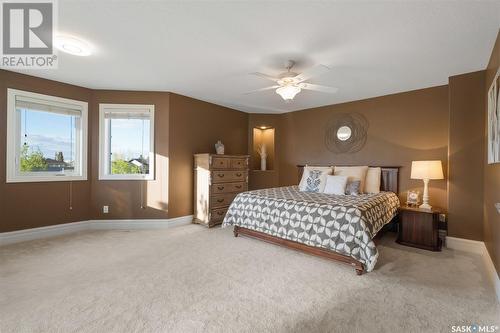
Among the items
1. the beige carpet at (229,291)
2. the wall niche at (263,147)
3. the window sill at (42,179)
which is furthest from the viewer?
the wall niche at (263,147)

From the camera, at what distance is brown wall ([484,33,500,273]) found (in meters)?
2.25

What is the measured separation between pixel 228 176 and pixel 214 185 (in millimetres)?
363

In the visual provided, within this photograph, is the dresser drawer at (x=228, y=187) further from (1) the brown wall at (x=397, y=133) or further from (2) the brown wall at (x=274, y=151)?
(1) the brown wall at (x=397, y=133)

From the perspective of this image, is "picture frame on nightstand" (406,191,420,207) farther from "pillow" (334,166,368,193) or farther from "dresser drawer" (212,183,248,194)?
"dresser drawer" (212,183,248,194)

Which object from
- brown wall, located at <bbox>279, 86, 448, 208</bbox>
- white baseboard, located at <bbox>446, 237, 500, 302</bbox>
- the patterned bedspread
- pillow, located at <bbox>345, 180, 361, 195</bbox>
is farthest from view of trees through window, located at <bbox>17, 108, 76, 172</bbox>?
white baseboard, located at <bbox>446, 237, 500, 302</bbox>

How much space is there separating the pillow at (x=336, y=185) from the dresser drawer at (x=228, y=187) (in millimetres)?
1675

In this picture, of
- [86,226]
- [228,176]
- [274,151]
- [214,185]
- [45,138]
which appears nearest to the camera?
[45,138]

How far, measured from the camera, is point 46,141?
3.72m

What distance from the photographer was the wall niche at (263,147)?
5.92m

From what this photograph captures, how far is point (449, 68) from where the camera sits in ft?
10.1

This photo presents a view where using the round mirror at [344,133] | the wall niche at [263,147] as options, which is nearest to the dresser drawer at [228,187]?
the wall niche at [263,147]

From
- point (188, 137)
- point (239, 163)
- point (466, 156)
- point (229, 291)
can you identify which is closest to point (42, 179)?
point (188, 137)

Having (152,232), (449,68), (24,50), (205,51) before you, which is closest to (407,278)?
(449,68)

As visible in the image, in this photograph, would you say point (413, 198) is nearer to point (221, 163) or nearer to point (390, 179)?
point (390, 179)
